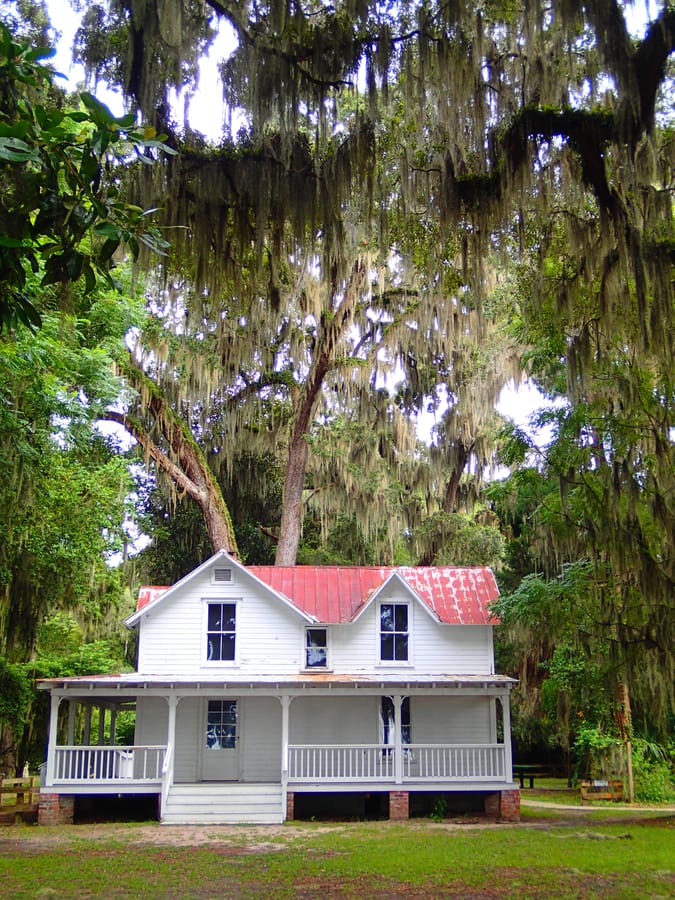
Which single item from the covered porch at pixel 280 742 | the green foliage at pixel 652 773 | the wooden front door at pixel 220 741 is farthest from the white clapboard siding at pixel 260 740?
the green foliage at pixel 652 773

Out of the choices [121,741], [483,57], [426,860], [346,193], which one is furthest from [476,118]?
[121,741]

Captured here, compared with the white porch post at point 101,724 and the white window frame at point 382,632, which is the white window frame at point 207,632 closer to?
the white porch post at point 101,724

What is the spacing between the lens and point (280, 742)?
18859 millimetres

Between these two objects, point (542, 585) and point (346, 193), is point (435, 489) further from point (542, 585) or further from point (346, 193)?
point (346, 193)

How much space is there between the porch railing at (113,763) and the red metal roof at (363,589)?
326cm

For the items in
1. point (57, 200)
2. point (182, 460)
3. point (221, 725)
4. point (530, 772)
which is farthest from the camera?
point (530, 772)

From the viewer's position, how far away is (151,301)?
77.2 ft

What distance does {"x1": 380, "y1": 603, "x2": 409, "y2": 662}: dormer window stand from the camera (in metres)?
19.5

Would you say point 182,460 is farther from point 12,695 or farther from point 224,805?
point 224,805

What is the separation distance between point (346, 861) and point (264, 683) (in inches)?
233

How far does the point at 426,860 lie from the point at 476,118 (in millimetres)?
9175

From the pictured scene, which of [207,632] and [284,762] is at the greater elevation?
[207,632]

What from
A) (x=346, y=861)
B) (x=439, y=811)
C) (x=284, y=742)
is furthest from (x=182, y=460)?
(x=346, y=861)

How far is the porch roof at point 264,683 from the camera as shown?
55.3 feet
